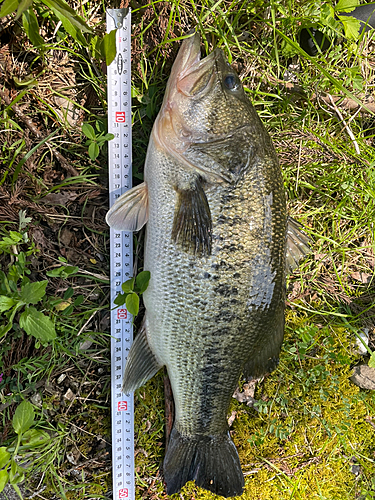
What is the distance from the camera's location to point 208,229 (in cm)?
190

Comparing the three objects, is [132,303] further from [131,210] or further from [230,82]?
[230,82]

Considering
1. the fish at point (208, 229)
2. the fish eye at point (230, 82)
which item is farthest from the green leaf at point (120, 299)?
the fish eye at point (230, 82)

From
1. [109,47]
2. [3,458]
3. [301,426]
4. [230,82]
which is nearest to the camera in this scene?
[3,458]

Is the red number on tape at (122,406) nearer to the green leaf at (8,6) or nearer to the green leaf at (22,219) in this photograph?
the green leaf at (22,219)

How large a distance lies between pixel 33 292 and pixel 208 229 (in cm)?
109

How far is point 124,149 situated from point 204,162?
26.8 inches

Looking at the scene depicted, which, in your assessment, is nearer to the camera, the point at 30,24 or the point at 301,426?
the point at 30,24

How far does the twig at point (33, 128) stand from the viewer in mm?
2189

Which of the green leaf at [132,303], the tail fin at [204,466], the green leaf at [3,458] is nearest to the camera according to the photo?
the green leaf at [3,458]

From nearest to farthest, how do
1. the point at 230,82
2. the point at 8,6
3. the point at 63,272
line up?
the point at 8,6 → the point at 230,82 → the point at 63,272

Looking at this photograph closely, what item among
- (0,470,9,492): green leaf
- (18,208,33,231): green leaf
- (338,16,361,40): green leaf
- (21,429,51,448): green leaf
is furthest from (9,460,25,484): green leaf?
(338,16,361,40): green leaf

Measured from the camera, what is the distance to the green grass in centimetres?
227

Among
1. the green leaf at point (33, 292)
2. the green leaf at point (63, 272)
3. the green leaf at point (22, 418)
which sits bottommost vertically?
the green leaf at point (22, 418)

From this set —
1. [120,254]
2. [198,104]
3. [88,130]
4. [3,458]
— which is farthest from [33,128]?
[3,458]
